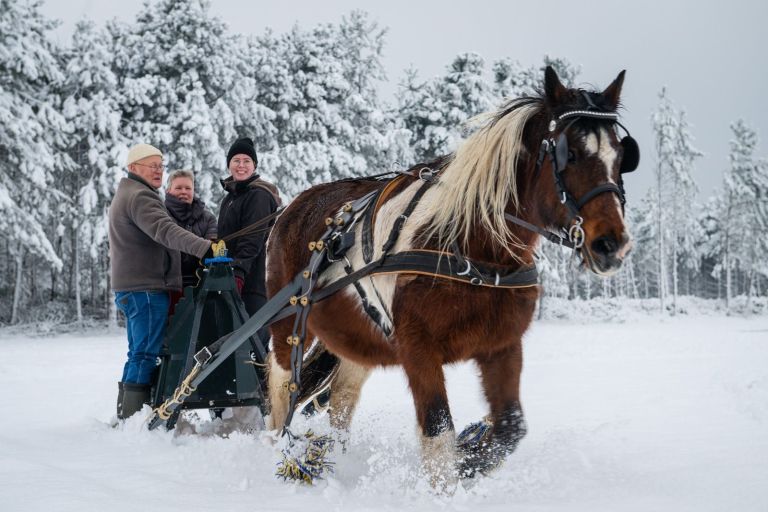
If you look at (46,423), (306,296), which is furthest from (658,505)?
(46,423)

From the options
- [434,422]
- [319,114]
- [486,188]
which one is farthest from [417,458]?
[319,114]

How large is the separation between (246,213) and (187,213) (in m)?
0.62

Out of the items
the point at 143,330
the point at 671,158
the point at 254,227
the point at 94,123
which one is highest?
the point at 94,123

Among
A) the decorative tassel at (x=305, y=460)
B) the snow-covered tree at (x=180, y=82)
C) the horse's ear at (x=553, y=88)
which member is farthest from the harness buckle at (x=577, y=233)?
the snow-covered tree at (x=180, y=82)

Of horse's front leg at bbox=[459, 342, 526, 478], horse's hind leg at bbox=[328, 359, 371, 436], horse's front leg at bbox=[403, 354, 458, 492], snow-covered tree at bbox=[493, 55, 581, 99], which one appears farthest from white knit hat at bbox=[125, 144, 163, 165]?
snow-covered tree at bbox=[493, 55, 581, 99]

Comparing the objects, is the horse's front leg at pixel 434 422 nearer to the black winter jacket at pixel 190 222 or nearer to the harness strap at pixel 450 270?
the harness strap at pixel 450 270

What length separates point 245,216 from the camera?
579 centimetres

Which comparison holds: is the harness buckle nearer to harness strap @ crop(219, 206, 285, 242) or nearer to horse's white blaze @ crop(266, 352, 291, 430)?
horse's white blaze @ crop(266, 352, 291, 430)

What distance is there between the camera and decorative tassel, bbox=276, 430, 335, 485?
12.1 feet

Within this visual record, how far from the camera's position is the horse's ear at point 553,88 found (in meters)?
3.23

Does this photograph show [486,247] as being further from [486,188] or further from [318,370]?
[318,370]

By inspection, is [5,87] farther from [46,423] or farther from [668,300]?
[668,300]

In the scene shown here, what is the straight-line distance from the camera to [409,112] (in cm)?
2308

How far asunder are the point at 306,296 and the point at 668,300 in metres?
34.9
